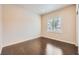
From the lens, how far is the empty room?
62.1 inches

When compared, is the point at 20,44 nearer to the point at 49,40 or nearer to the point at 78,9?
the point at 49,40

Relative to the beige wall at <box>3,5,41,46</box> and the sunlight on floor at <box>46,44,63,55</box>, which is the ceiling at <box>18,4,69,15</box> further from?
the sunlight on floor at <box>46,44,63,55</box>

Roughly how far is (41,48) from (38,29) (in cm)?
31

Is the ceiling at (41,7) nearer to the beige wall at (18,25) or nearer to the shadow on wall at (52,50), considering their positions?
the beige wall at (18,25)

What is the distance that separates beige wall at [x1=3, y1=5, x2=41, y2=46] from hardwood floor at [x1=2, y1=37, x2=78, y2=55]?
82mm

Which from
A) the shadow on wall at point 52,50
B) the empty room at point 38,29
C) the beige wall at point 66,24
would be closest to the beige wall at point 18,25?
the empty room at point 38,29

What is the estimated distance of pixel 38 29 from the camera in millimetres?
1707

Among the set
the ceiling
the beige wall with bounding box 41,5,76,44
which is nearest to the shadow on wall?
the beige wall with bounding box 41,5,76,44

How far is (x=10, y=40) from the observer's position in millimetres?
1617

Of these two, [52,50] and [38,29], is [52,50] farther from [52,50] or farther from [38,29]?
Answer: [38,29]

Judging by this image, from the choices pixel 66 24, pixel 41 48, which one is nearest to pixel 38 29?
pixel 41 48
